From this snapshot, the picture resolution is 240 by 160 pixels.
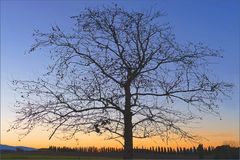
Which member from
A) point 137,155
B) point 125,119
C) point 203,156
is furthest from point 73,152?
point 125,119

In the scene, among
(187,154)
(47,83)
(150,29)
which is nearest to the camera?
(47,83)

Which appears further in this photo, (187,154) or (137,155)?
(187,154)

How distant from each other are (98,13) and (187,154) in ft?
41.0

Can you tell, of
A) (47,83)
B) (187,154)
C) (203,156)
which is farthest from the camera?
(187,154)

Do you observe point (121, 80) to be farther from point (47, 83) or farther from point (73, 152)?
point (73, 152)

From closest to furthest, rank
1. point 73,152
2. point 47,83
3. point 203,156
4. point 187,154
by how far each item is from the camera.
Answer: point 47,83 < point 203,156 < point 187,154 < point 73,152

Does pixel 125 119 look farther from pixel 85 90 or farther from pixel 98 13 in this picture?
pixel 98 13

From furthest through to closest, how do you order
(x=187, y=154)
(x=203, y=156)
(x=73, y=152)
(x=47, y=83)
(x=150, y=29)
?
1. (x=73, y=152)
2. (x=187, y=154)
3. (x=203, y=156)
4. (x=150, y=29)
5. (x=47, y=83)

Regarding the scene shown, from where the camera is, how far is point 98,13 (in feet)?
61.9

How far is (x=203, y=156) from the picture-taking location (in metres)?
25.6

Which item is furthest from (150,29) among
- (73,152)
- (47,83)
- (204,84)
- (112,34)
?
(73,152)

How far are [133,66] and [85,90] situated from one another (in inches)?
91.6

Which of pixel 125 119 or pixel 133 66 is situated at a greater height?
pixel 133 66

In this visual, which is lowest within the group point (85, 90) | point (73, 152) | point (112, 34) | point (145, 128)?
point (73, 152)
